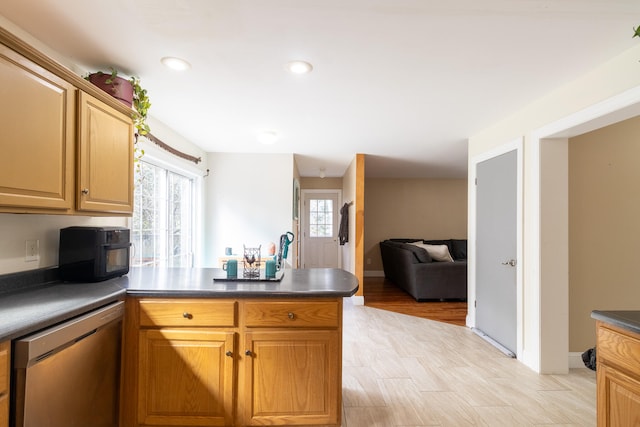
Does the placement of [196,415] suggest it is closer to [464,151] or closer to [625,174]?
[625,174]

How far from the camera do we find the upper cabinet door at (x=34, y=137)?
125 centimetres

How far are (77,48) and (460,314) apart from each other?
474cm

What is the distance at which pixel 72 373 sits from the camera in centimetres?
134

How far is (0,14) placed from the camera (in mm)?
1517

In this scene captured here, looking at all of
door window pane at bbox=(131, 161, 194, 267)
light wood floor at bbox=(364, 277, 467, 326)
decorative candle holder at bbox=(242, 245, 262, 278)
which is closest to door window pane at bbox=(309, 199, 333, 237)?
light wood floor at bbox=(364, 277, 467, 326)

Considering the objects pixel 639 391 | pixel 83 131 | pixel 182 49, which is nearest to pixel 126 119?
pixel 83 131

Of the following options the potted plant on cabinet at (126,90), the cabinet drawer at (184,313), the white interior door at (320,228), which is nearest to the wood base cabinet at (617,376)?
the cabinet drawer at (184,313)

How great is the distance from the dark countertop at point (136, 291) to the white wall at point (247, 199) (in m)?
2.41

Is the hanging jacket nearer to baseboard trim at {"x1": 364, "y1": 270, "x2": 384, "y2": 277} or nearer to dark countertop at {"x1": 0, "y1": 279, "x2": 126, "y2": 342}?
baseboard trim at {"x1": 364, "y1": 270, "x2": 384, "y2": 277}

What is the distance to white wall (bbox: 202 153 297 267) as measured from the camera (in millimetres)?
4668

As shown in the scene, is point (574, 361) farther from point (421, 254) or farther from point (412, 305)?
point (421, 254)

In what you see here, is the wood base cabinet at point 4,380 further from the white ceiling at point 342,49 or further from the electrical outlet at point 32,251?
the white ceiling at point 342,49

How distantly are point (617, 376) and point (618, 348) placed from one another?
11 centimetres

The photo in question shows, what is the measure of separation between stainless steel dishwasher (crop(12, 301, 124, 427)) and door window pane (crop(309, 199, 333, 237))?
226 inches
